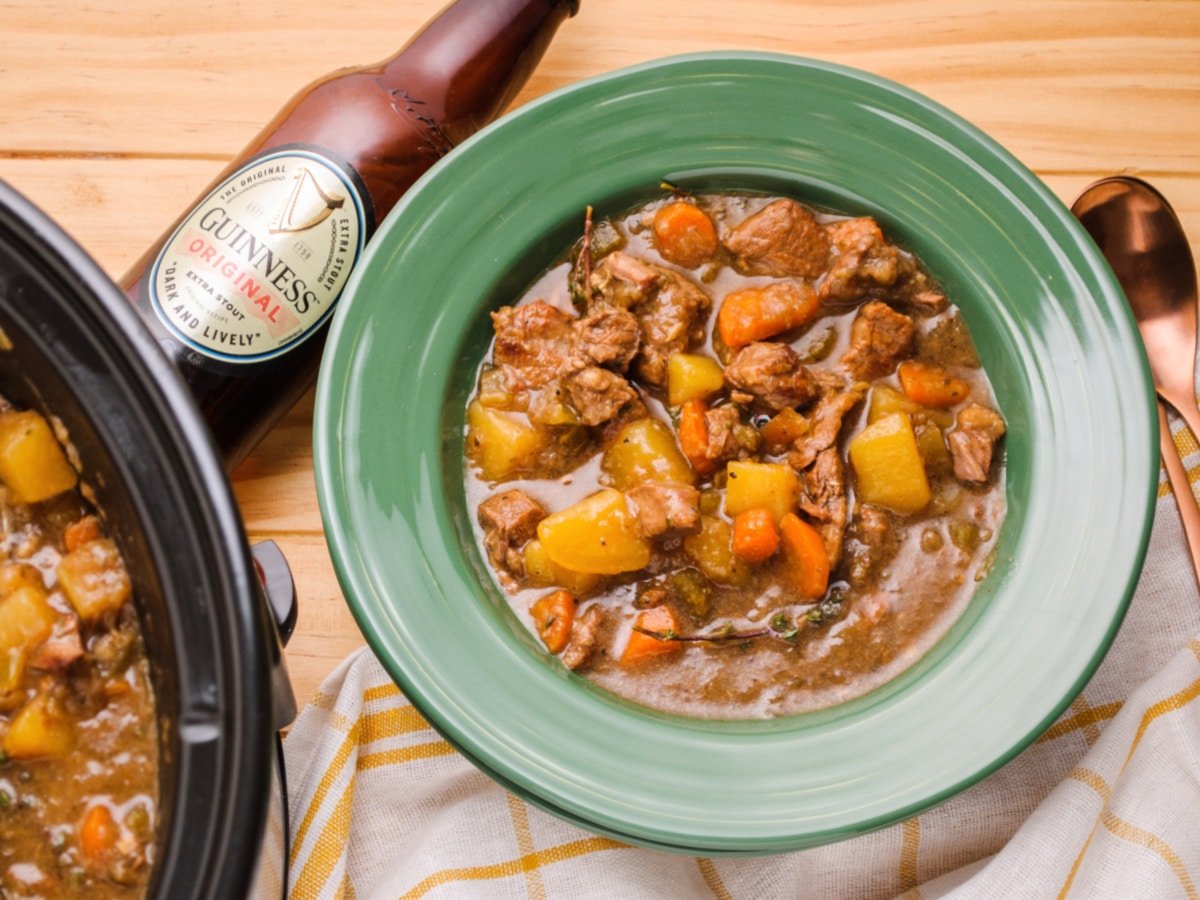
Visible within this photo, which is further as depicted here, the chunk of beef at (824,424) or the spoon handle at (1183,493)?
the spoon handle at (1183,493)

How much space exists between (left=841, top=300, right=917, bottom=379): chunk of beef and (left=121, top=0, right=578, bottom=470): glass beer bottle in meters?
0.87

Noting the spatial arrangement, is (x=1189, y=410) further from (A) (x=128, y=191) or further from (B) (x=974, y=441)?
(A) (x=128, y=191)

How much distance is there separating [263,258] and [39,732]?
935 mm

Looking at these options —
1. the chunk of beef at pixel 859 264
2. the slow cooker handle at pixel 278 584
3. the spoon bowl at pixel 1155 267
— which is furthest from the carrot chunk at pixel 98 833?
the spoon bowl at pixel 1155 267

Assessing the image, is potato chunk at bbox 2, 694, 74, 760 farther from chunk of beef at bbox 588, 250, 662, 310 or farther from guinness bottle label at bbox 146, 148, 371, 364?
chunk of beef at bbox 588, 250, 662, 310

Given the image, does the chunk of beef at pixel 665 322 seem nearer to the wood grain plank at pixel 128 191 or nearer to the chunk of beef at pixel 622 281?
the chunk of beef at pixel 622 281

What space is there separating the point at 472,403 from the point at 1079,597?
1.17 metres

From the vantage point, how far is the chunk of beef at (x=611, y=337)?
84.9 inches

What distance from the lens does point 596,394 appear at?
2.14 meters

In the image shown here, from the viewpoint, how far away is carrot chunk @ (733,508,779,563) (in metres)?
2.11

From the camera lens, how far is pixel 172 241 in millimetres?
2275

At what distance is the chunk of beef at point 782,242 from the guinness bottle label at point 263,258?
75 cm

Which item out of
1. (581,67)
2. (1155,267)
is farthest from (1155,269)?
(581,67)

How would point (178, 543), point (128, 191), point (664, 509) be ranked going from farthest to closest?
1. point (128, 191)
2. point (664, 509)
3. point (178, 543)
